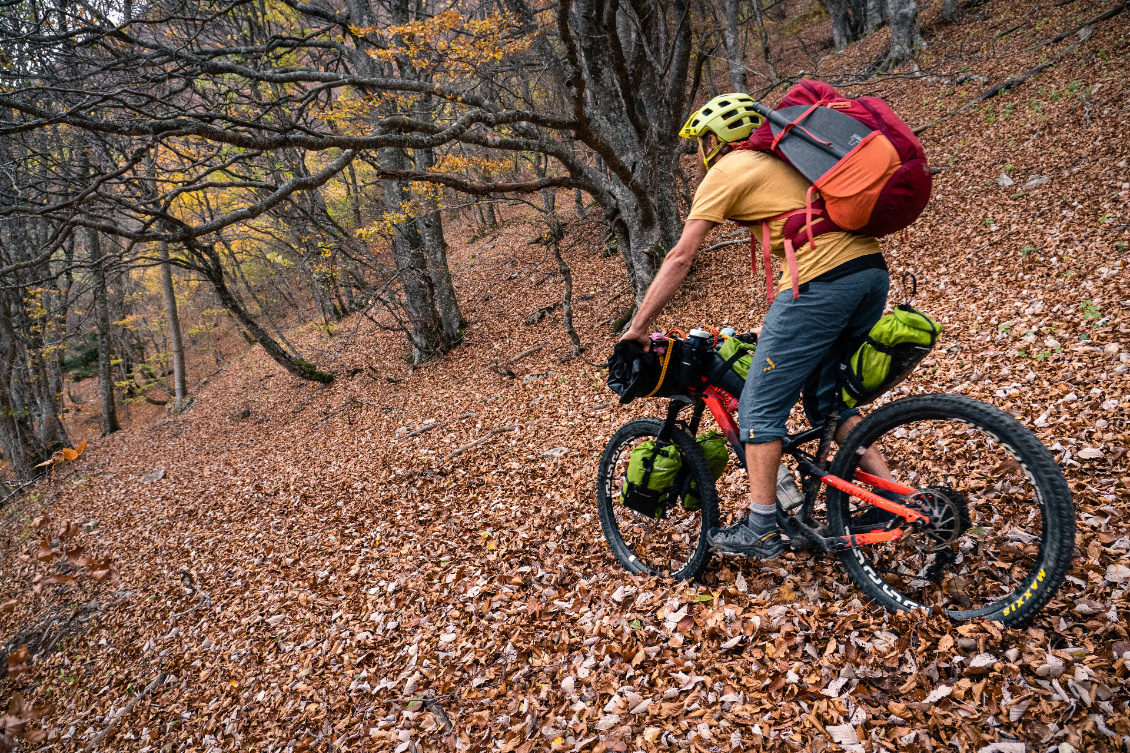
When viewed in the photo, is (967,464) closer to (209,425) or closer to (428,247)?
(428,247)

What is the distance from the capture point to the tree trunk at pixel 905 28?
13.9m

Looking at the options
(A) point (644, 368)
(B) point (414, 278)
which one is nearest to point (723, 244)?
(B) point (414, 278)

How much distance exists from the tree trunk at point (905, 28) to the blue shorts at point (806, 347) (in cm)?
1625

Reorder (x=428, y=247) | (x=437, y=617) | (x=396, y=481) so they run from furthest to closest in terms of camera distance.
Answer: (x=428, y=247)
(x=396, y=481)
(x=437, y=617)

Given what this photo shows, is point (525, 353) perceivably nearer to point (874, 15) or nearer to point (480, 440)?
point (480, 440)

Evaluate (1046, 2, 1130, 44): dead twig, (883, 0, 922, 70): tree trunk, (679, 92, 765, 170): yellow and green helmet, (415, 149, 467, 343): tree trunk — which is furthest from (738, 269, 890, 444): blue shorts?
(883, 0, 922, 70): tree trunk

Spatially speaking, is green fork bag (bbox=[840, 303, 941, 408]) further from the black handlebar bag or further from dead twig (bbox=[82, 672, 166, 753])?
dead twig (bbox=[82, 672, 166, 753])

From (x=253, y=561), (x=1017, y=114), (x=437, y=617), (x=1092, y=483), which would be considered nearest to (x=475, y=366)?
(x=253, y=561)

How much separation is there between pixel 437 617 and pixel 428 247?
9.82m

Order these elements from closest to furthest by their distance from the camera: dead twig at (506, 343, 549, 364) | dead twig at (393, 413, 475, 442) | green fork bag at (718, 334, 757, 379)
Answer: green fork bag at (718, 334, 757, 379) → dead twig at (393, 413, 475, 442) → dead twig at (506, 343, 549, 364)

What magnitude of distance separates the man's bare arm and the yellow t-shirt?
66 millimetres

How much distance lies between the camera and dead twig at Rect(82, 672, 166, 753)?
13.6ft

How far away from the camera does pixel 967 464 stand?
11.6 ft

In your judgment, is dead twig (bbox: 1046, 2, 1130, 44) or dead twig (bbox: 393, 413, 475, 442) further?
dead twig (bbox: 1046, 2, 1130, 44)
